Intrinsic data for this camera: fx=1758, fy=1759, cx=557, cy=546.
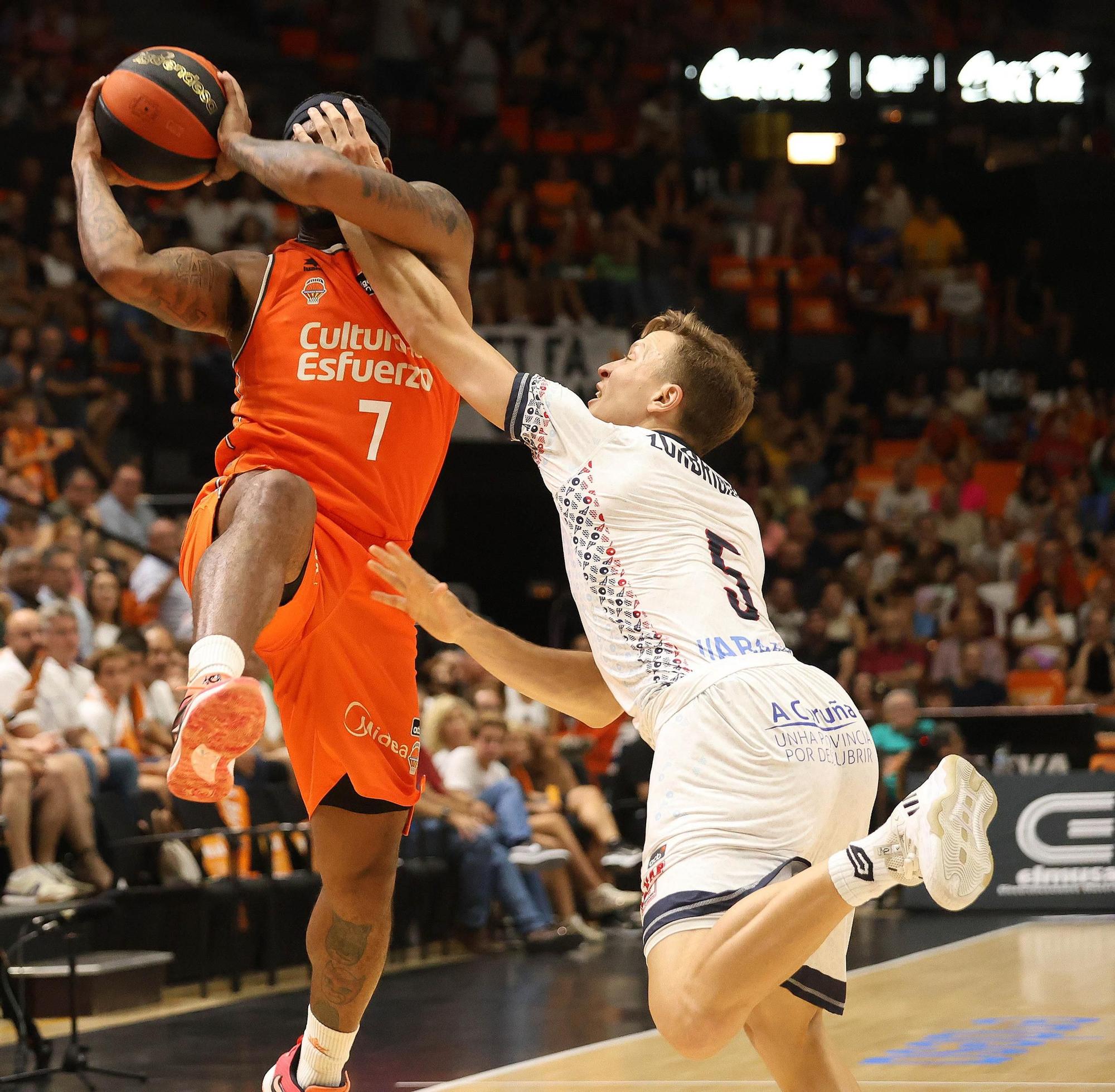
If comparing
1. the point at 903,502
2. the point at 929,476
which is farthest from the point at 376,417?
the point at 929,476

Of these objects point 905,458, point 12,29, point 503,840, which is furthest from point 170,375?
point 905,458

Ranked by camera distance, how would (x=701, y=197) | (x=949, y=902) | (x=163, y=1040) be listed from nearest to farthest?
(x=949, y=902), (x=163, y=1040), (x=701, y=197)

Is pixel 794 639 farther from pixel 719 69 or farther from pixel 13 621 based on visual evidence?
pixel 719 69

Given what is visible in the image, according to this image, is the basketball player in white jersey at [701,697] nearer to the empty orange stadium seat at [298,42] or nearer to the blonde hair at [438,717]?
the blonde hair at [438,717]

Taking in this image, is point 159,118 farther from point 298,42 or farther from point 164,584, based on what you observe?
point 298,42

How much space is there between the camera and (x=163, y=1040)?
24.7 feet

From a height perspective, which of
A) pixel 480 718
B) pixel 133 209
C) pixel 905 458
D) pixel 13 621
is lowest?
pixel 480 718

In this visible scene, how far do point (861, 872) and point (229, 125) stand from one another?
7.82 feet

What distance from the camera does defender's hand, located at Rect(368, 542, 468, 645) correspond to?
4078mm

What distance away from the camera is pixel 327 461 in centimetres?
439

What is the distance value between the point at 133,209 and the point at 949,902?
40.5 feet

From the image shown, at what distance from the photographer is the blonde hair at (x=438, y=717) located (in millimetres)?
10664

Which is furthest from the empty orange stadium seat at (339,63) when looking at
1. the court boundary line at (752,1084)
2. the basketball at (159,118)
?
the basketball at (159,118)

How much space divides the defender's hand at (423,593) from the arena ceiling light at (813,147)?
1650 cm
